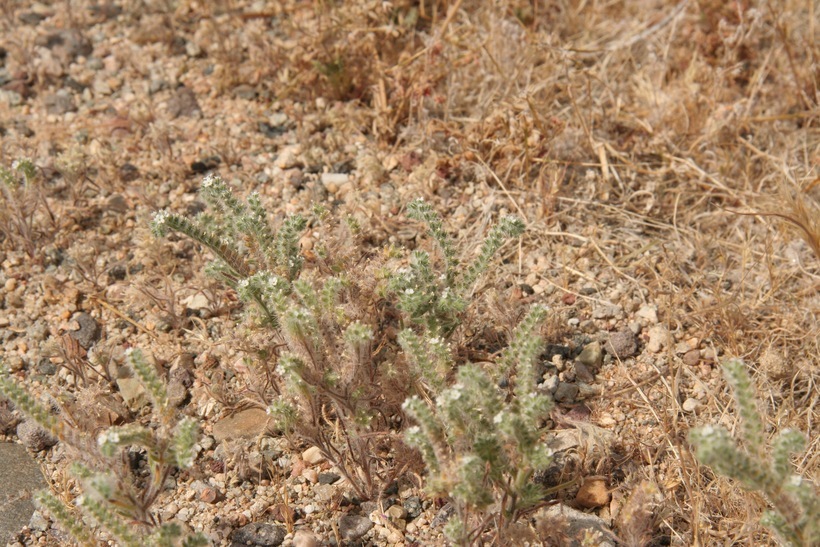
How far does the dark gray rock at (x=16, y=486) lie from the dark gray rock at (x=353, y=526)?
1.21 m

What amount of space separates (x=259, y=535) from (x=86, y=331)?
1.41 metres

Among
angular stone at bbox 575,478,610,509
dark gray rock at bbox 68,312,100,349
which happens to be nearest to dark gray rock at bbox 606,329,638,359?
angular stone at bbox 575,478,610,509

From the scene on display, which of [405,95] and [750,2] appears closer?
[405,95]

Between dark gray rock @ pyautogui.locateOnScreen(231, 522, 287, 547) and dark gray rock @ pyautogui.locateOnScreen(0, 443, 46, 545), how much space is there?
2.71 feet

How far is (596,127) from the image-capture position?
4422 mm

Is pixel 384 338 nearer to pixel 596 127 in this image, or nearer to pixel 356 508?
pixel 356 508

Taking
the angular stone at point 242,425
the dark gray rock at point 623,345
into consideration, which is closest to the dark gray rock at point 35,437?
the angular stone at point 242,425

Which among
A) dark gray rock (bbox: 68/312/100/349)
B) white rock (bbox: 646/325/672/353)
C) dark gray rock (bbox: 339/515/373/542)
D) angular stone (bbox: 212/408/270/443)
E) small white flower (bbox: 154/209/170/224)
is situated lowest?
dark gray rock (bbox: 339/515/373/542)

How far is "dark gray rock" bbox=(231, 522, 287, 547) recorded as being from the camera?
2.88 metres

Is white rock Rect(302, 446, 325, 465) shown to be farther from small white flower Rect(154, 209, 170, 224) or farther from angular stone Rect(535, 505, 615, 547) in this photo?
small white flower Rect(154, 209, 170, 224)

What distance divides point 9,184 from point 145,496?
1.85 meters

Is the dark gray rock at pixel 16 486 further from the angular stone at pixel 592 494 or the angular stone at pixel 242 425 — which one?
the angular stone at pixel 592 494

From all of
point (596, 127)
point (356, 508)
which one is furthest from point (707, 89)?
point (356, 508)

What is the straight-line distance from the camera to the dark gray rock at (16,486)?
302cm
